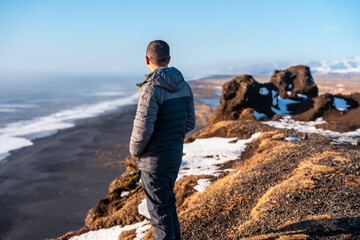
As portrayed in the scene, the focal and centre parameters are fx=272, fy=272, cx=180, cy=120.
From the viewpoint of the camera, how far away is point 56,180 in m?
18.0

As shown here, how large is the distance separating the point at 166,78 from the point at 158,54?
14.5 inches

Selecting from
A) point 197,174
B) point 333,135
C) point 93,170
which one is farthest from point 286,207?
point 93,170

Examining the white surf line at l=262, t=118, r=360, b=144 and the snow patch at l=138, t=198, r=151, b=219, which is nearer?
the snow patch at l=138, t=198, r=151, b=219

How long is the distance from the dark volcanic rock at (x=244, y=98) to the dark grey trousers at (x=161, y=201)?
18.1 metres

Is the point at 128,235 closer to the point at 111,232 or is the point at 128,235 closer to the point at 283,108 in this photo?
the point at 111,232

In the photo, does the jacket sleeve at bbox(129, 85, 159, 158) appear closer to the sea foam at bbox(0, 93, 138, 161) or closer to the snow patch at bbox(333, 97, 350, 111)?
the snow patch at bbox(333, 97, 350, 111)

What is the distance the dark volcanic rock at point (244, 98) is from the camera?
69.4 feet

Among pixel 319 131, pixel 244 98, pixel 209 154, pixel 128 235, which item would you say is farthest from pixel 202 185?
pixel 244 98

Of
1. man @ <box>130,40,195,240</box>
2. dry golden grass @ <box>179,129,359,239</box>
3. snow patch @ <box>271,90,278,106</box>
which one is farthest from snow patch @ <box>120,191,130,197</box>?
snow patch @ <box>271,90,278,106</box>

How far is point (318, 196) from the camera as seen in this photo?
18.4 ft

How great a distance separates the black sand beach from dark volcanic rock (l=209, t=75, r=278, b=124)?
928 cm

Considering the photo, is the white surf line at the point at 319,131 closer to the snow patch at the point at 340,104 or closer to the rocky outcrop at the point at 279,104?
the rocky outcrop at the point at 279,104

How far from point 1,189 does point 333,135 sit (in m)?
19.3

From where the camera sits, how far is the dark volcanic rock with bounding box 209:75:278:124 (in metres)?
21.2
